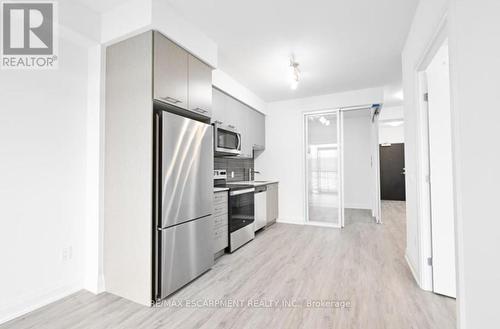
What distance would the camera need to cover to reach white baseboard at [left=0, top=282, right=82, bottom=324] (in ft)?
5.68

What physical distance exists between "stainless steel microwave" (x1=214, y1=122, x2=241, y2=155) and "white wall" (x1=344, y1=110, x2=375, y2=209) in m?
4.04

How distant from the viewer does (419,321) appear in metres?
1.68

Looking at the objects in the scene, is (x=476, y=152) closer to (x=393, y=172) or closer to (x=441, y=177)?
(x=441, y=177)

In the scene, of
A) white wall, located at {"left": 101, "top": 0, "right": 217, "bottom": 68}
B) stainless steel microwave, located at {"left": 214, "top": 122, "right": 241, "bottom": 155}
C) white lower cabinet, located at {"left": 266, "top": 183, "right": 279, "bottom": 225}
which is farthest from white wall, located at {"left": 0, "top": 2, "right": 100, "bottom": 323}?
white lower cabinet, located at {"left": 266, "top": 183, "right": 279, "bottom": 225}

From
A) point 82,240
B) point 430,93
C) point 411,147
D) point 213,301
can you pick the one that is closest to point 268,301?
point 213,301

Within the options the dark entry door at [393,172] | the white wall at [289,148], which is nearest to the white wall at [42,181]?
the white wall at [289,148]

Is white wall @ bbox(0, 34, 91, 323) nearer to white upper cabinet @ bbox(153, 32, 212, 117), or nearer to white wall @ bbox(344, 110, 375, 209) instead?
white upper cabinet @ bbox(153, 32, 212, 117)

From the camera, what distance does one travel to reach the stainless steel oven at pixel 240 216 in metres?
3.16

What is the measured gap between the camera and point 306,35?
260 centimetres

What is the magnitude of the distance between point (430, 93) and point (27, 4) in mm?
3560

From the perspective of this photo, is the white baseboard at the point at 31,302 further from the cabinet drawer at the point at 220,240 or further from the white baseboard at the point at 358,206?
the white baseboard at the point at 358,206

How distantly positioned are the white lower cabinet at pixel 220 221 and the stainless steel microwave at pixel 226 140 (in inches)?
26.9

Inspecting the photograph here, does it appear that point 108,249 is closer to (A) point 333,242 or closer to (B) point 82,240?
(B) point 82,240

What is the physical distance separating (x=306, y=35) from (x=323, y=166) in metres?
2.80
